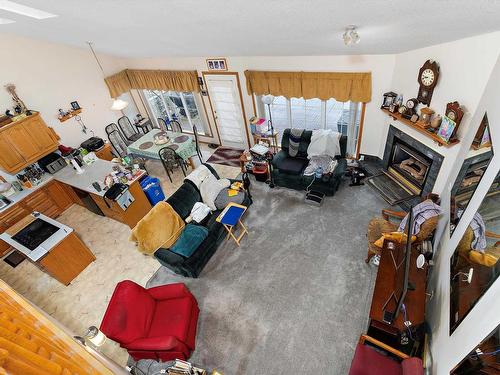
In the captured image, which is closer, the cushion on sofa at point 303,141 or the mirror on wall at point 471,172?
the mirror on wall at point 471,172

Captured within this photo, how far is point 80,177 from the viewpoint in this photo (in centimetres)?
542

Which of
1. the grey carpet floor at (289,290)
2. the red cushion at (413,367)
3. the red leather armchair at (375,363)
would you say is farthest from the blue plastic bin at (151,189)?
the red cushion at (413,367)

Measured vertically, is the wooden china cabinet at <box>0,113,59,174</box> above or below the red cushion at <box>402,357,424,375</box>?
above

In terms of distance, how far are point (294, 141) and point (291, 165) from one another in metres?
0.55

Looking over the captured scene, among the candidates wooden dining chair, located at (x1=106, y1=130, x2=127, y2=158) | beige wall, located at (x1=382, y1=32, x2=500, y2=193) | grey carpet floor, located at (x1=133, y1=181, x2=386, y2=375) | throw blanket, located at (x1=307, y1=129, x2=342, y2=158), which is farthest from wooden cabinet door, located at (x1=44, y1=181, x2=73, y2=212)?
beige wall, located at (x1=382, y1=32, x2=500, y2=193)

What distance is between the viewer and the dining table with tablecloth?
6.03 m

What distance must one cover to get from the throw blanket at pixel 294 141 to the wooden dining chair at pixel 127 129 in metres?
4.29

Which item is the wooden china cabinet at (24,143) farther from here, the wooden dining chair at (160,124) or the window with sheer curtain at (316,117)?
the window with sheer curtain at (316,117)

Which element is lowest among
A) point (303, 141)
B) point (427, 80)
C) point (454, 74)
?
point (303, 141)

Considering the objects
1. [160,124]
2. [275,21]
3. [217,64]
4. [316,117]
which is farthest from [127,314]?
[316,117]

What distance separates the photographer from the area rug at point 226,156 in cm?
673

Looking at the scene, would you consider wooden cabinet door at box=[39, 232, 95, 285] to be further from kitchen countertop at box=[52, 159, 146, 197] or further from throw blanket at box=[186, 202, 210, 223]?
throw blanket at box=[186, 202, 210, 223]

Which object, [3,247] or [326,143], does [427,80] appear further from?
[3,247]

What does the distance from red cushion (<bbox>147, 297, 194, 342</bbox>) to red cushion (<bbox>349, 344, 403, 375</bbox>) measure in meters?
1.90
